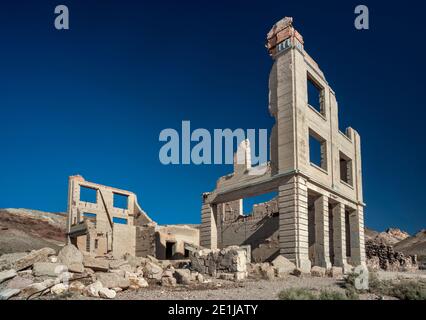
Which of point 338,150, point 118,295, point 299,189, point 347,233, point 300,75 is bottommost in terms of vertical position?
point 118,295

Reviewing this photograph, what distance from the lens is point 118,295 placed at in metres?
8.91

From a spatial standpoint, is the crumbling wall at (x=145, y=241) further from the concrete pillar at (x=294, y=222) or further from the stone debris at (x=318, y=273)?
the stone debris at (x=318, y=273)

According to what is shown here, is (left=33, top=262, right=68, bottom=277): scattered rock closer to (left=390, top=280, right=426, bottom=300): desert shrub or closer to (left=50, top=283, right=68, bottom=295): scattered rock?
(left=50, top=283, right=68, bottom=295): scattered rock

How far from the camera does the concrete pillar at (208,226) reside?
73.9 ft

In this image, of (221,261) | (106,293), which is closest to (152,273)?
(221,261)

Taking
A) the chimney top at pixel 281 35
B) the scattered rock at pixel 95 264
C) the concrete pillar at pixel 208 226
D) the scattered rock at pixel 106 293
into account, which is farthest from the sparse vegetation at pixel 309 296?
the concrete pillar at pixel 208 226

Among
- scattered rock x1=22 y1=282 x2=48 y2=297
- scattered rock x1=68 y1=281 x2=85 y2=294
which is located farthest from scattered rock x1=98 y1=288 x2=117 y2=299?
scattered rock x1=22 y1=282 x2=48 y2=297

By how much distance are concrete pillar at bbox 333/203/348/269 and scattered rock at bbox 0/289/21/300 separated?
17.0m

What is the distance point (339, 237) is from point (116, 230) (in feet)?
52.1

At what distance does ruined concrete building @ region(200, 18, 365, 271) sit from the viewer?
18.3 meters

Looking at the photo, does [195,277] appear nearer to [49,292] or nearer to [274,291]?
[274,291]

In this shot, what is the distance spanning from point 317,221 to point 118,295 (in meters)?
13.9

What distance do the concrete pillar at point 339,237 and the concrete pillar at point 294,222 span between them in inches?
180

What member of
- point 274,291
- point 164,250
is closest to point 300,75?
point 274,291
